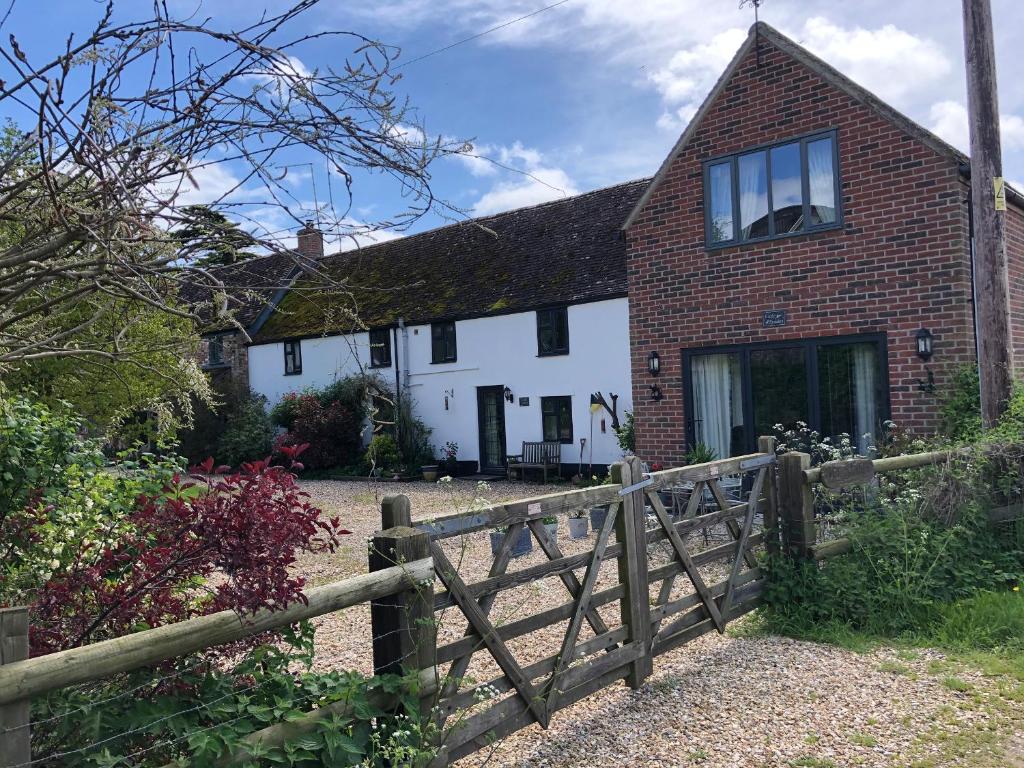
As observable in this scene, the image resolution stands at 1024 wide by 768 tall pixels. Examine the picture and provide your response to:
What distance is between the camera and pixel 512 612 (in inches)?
175

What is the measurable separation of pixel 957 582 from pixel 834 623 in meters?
1.21

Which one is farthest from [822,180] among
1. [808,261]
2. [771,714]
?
[771,714]

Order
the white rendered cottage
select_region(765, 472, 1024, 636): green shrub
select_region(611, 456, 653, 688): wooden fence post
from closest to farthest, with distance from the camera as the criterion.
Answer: select_region(611, 456, 653, 688): wooden fence post, select_region(765, 472, 1024, 636): green shrub, the white rendered cottage

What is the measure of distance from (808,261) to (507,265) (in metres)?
10.1

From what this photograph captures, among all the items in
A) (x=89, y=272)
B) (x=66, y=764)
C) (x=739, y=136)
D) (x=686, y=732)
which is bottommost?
(x=686, y=732)

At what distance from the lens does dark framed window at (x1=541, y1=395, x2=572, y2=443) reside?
62.2ft

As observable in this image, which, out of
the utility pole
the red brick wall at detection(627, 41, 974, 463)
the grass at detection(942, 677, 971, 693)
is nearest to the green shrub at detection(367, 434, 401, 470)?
the red brick wall at detection(627, 41, 974, 463)

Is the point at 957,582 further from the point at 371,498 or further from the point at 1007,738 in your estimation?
the point at 371,498

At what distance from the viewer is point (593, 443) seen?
18.4 meters

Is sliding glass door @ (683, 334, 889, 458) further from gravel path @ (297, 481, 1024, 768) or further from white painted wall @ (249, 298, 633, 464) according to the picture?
gravel path @ (297, 481, 1024, 768)

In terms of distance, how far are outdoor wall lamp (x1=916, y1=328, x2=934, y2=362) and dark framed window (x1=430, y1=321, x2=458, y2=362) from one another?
1233cm

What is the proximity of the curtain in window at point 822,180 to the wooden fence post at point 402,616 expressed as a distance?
1012cm

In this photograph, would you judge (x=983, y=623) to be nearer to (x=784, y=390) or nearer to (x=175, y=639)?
(x=175, y=639)

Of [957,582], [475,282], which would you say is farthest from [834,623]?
[475,282]
